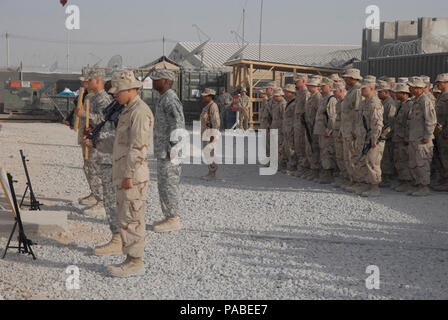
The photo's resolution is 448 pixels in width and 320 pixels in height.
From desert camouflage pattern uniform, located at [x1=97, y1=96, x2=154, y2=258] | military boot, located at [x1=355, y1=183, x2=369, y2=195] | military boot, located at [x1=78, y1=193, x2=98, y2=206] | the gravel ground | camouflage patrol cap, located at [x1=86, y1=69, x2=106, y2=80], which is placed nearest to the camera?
the gravel ground

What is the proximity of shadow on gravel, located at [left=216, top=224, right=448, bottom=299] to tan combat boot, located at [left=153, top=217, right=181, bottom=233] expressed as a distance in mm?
543

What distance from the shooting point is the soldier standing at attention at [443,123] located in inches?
376

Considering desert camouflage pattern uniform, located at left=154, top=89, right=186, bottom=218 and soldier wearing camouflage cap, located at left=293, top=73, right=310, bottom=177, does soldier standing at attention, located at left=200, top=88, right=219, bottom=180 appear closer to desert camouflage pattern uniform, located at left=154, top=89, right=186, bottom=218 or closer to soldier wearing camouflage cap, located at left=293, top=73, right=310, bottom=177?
soldier wearing camouflage cap, located at left=293, top=73, right=310, bottom=177

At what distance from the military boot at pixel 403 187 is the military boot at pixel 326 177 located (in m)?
1.18

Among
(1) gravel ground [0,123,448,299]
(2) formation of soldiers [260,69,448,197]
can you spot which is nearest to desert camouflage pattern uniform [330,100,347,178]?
(2) formation of soldiers [260,69,448,197]

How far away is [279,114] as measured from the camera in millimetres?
12070

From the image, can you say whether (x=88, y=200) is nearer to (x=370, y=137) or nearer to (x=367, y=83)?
(x=370, y=137)

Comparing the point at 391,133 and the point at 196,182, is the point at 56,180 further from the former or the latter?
the point at 391,133

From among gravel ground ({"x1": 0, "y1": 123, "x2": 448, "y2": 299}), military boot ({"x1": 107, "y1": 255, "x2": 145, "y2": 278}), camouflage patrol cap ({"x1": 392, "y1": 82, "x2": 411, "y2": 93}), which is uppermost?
camouflage patrol cap ({"x1": 392, "y1": 82, "x2": 411, "y2": 93})

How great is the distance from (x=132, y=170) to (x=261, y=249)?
1763mm

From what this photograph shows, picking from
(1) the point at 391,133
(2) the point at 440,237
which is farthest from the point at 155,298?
(1) the point at 391,133

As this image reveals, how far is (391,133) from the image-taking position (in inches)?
391

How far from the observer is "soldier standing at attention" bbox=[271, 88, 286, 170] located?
1202 centimetres

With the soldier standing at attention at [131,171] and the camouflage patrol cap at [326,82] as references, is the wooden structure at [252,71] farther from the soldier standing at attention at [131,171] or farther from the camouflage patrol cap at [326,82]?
the soldier standing at attention at [131,171]
